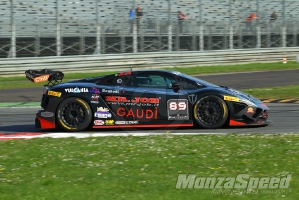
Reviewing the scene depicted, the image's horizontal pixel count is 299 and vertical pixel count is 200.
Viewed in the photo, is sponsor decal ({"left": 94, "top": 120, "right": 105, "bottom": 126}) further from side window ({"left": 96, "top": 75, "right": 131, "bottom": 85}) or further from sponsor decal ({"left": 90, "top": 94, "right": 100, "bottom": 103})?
side window ({"left": 96, "top": 75, "right": 131, "bottom": 85})

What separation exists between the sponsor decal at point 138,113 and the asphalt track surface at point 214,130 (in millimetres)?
282

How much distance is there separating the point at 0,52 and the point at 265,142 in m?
16.0

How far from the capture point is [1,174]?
254 inches

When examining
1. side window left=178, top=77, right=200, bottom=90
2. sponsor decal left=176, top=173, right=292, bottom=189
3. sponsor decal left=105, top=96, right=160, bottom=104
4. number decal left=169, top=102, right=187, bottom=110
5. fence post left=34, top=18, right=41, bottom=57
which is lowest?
sponsor decal left=176, top=173, right=292, bottom=189

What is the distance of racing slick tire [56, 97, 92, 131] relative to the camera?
33.2 feet

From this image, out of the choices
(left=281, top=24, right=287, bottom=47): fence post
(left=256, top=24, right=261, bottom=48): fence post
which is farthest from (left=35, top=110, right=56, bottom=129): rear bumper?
(left=281, top=24, right=287, bottom=47): fence post

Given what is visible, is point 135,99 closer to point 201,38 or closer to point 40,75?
point 40,75

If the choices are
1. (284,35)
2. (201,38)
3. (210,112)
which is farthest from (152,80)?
(284,35)

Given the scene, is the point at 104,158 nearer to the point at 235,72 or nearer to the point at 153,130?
the point at 153,130

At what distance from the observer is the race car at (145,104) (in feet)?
32.7

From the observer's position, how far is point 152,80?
10258mm

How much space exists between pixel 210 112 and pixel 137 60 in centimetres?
1458

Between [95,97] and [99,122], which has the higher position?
[95,97]

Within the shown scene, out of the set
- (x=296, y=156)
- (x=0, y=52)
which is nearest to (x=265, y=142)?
(x=296, y=156)
